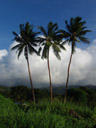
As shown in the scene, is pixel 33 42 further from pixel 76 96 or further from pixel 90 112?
pixel 90 112

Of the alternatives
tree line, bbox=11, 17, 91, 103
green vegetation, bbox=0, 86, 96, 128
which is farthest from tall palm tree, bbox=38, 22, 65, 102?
green vegetation, bbox=0, 86, 96, 128

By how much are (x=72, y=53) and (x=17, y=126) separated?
26365 mm

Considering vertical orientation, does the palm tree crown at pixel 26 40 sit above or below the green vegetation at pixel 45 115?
above

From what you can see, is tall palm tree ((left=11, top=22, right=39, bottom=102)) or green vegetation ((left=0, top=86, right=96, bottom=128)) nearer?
green vegetation ((left=0, top=86, right=96, bottom=128))

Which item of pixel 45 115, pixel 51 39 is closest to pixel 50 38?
pixel 51 39

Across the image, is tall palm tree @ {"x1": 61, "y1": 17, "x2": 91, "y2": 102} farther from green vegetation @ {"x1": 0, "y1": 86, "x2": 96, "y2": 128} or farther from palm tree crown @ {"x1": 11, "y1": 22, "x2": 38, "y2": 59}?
green vegetation @ {"x1": 0, "y1": 86, "x2": 96, "y2": 128}

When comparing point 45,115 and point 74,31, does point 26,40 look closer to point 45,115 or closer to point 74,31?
point 74,31

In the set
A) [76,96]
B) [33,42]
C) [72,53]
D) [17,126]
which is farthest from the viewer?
[33,42]

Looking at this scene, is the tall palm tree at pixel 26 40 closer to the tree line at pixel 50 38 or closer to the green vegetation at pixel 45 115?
the tree line at pixel 50 38

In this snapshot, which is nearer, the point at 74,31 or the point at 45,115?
the point at 45,115

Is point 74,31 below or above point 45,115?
above

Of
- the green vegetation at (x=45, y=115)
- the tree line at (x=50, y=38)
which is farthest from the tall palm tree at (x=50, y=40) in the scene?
the green vegetation at (x=45, y=115)

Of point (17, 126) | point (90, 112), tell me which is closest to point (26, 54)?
point (90, 112)

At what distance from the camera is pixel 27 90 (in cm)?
5494
